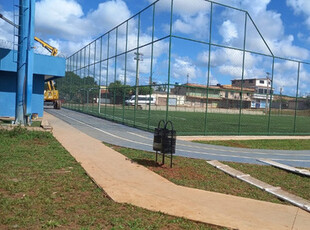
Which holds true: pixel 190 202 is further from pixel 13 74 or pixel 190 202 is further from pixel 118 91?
pixel 13 74

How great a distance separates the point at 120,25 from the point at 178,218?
20.8 meters

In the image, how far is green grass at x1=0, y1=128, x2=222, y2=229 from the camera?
456 cm

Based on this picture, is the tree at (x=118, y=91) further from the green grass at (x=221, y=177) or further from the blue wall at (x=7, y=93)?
the green grass at (x=221, y=177)

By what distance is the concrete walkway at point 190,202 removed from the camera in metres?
5.03

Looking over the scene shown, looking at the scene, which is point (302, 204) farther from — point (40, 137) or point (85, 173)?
point (40, 137)

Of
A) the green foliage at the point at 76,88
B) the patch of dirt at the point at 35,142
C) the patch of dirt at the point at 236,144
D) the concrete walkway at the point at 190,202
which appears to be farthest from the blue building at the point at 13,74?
the concrete walkway at the point at 190,202

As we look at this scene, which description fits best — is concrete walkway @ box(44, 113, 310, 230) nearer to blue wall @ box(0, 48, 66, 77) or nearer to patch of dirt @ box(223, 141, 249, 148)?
patch of dirt @ box(223, 141, 249, 148)

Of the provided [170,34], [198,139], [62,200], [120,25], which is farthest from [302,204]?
[120,25]

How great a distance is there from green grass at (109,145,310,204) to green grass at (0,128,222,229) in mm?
2110

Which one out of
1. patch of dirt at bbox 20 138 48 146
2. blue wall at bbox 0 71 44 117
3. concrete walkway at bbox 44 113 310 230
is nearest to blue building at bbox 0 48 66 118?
blue wall at bbox 0 71 44 117

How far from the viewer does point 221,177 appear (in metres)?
8.09

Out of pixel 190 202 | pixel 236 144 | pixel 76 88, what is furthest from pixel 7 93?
pixel 190 202

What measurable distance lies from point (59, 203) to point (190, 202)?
2.33 meters

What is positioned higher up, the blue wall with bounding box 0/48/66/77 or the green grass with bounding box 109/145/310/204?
the blue wall with bounding box 0/48/66/77
